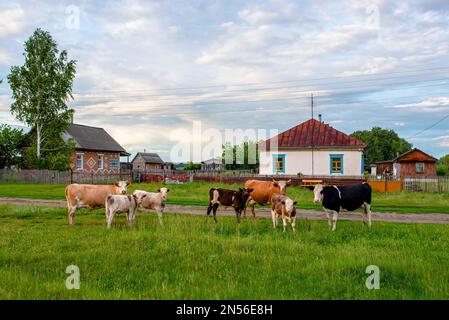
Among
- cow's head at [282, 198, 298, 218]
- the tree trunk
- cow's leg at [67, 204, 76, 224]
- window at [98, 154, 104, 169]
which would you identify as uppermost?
the tree trunk

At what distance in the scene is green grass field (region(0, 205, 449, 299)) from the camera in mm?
6406

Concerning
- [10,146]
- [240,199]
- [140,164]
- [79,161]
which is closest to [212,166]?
[140,164]

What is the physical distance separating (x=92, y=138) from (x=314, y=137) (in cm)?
3173

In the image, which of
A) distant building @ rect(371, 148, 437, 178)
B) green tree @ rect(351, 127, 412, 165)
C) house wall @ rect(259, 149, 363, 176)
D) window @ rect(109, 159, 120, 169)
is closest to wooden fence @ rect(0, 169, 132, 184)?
window @ rect(109, 159, 120, 169)

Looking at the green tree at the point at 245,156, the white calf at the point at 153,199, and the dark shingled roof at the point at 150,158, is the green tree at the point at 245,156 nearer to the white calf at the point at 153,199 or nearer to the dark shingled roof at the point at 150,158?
the dark shingled roof at the point at 150,158

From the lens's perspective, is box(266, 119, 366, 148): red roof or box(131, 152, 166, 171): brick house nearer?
box(266, 119, 366, 148): red roof

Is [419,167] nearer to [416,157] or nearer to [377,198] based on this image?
[416,157]

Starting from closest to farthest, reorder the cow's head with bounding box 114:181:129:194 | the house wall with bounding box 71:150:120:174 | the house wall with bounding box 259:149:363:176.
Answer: the cow's head with bounding box 114:181:129:194
the house wall with bounding box 259:149:363:176
the house wall with bounding box 71:150:120:174

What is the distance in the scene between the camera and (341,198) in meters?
13.9

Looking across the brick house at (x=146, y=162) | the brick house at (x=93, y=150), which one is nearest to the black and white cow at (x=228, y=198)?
the brick house at (x=93, y=150)

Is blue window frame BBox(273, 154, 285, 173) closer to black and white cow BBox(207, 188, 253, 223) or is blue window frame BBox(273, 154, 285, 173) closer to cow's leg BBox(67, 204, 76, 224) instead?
black and white cow BBox(207, 188, 253, 223)

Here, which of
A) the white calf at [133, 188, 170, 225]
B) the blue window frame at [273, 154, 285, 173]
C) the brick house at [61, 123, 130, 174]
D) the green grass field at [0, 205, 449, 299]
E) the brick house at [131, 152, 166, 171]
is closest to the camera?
the green grass field at [0, 205, 449, 299]

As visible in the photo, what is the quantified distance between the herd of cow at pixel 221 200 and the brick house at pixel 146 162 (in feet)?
253
